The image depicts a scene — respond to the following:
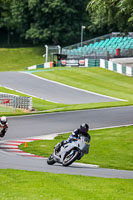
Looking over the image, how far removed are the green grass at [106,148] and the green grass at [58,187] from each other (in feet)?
12.7

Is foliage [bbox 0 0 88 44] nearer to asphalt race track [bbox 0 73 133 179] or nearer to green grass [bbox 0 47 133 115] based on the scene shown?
green grass [bbox 0 47 133 115]

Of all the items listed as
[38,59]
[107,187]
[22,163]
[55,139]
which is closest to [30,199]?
[107,187]

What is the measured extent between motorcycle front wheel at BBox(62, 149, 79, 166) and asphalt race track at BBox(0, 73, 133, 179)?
182 mm

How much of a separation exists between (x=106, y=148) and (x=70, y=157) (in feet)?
Result: 16.6

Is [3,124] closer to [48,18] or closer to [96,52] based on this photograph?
[96,52]

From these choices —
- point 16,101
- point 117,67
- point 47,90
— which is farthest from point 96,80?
point 16,101

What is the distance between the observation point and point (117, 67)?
194 feet

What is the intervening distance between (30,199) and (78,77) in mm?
45727

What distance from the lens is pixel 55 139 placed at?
23.0m

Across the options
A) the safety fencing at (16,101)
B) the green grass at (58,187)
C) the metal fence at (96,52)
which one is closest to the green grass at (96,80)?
the metal fence at (96,52)

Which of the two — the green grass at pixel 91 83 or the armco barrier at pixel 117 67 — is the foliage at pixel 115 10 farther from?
the armco barrier at pixel 117 67

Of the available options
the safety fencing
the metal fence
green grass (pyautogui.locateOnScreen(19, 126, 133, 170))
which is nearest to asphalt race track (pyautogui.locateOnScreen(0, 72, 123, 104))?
the safety fencing

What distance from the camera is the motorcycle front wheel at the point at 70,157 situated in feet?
51.3

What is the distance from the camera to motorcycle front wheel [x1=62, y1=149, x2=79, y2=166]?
1564 centimetres
